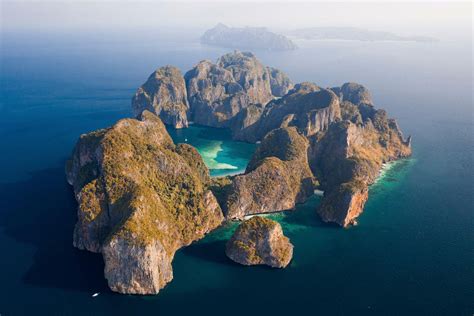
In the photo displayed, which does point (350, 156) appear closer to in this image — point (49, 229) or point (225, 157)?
point (225, 157)

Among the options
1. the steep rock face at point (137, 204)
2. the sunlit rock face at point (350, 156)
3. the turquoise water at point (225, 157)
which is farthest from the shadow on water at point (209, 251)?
the turquoise water at point (225, 157)

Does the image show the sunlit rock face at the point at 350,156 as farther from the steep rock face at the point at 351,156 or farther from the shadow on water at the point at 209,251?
the shadow on water at the point at 209,251

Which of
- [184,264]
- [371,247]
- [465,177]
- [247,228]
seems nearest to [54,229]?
[184,264]

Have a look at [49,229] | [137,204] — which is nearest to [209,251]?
[137,204]

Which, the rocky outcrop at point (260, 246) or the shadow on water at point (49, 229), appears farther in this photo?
the rocky outcrop at point (260, 246)

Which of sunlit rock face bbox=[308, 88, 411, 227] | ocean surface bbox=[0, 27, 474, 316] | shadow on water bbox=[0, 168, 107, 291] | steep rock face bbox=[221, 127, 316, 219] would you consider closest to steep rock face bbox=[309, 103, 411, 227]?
sunlit rock face bbox=[308, 88, 411, 227]

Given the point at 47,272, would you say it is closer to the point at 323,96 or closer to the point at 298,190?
the point at 298,190

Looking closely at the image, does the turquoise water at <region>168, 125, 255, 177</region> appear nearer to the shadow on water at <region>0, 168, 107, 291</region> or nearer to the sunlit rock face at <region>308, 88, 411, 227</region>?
the sunlit rock face at <region>308, 88, 411, 227</region>
